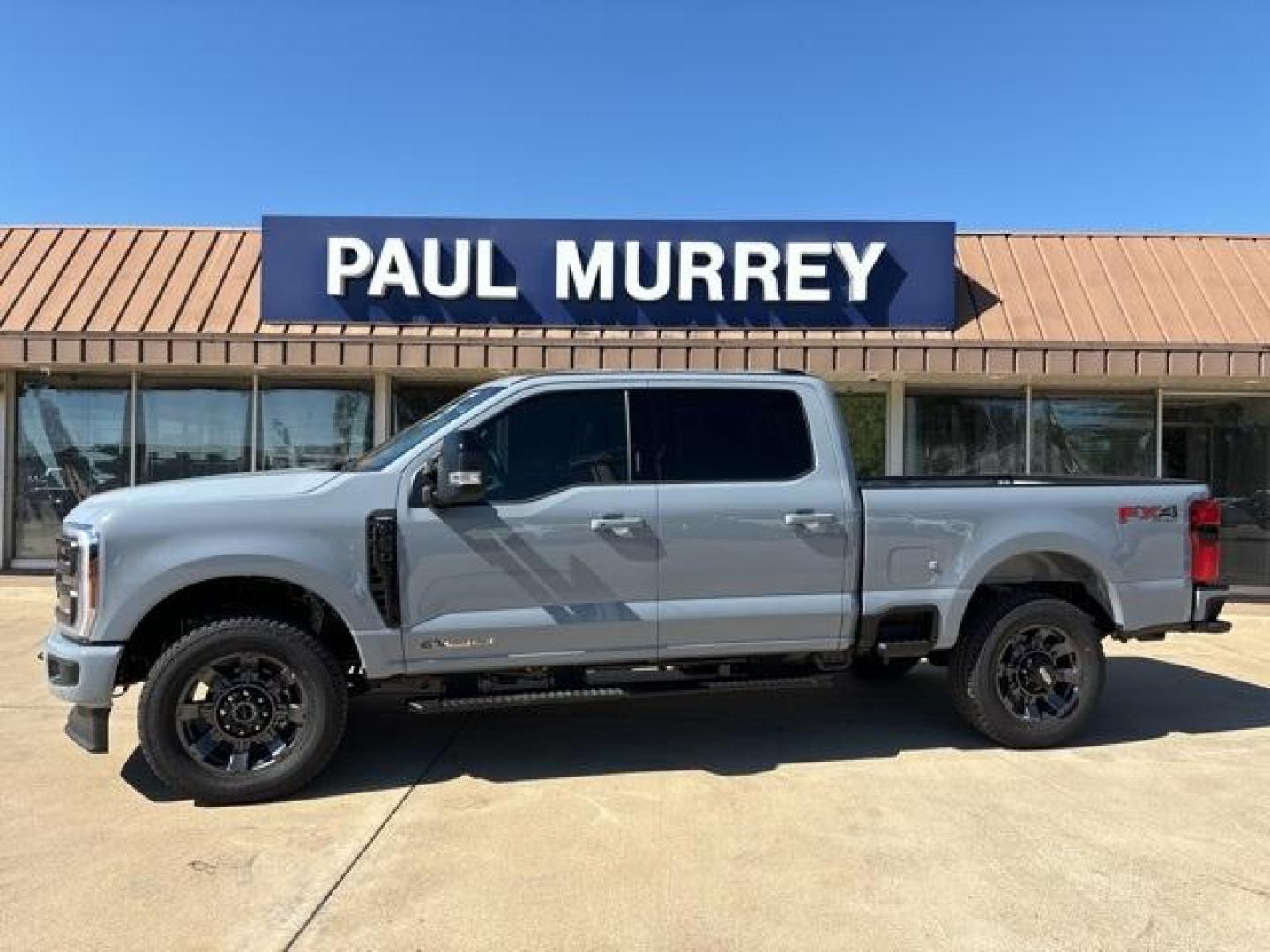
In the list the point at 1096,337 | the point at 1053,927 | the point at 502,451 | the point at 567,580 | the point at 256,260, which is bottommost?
the point at 1053,927

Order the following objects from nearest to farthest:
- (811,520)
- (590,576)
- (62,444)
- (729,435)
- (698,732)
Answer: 1. (590,576)
2. (811,520)
3. (729,435)
4. (698,732)
5. (62,444)

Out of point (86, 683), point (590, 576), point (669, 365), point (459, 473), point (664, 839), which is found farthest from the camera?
point (669, 365)

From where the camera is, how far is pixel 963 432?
1280cm

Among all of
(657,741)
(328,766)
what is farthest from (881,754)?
(328,766)

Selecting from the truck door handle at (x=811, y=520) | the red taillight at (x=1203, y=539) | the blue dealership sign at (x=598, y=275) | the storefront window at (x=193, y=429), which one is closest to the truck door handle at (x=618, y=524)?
the truck door handle at (x=811, y=520)

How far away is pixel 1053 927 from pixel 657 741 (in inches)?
107

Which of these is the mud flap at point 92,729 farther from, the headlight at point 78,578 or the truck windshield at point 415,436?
the truck windshield at point 415,436

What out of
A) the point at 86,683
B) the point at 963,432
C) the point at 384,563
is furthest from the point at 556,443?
the point at 963,432

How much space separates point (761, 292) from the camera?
11.9m

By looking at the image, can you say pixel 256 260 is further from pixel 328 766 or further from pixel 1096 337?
pixel 1096 337

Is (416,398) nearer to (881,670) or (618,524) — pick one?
(881,670)

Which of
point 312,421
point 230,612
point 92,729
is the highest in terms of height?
point 312,421

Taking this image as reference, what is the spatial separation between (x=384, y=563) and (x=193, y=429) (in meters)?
8.62

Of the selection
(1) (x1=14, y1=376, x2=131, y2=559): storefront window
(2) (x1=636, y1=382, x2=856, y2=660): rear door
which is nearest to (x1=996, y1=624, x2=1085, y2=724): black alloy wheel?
(2) (x1=636, y1=382, x2=856, y2=660): rear door
